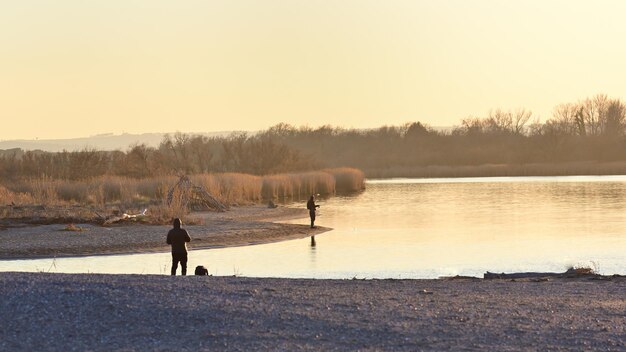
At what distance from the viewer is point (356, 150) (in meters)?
136

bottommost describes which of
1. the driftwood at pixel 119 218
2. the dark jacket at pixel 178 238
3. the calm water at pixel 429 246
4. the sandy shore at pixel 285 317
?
the calm water at pixel 429 246

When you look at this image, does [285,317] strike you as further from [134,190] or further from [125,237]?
[134,190]

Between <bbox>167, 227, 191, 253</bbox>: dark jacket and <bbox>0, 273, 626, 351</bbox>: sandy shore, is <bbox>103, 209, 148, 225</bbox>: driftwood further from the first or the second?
<bbox>0, 273, 626, 351</bbox>: sandy shore

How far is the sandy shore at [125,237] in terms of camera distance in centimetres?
2934

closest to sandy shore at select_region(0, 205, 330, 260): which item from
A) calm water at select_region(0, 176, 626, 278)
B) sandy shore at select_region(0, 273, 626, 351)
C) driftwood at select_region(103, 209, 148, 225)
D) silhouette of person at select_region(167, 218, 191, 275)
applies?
driftwood at select_region(103, 209, 148, 225)

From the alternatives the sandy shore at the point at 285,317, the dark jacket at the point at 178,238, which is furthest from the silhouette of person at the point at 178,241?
the sandy shore at the point at 285,317

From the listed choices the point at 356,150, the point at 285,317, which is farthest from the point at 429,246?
the point at 356,150

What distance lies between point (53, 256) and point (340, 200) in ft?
101

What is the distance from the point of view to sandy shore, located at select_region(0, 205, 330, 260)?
29344 mm

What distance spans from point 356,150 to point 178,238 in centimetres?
11690

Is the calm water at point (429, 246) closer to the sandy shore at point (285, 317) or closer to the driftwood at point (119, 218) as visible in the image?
the sandy shore at point (285, 317)

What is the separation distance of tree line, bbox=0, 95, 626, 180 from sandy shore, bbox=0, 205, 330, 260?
13.2 meters

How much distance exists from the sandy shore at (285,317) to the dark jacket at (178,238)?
2.73m

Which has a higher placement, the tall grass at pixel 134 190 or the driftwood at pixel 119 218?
the tall grass at pixel 134 190
